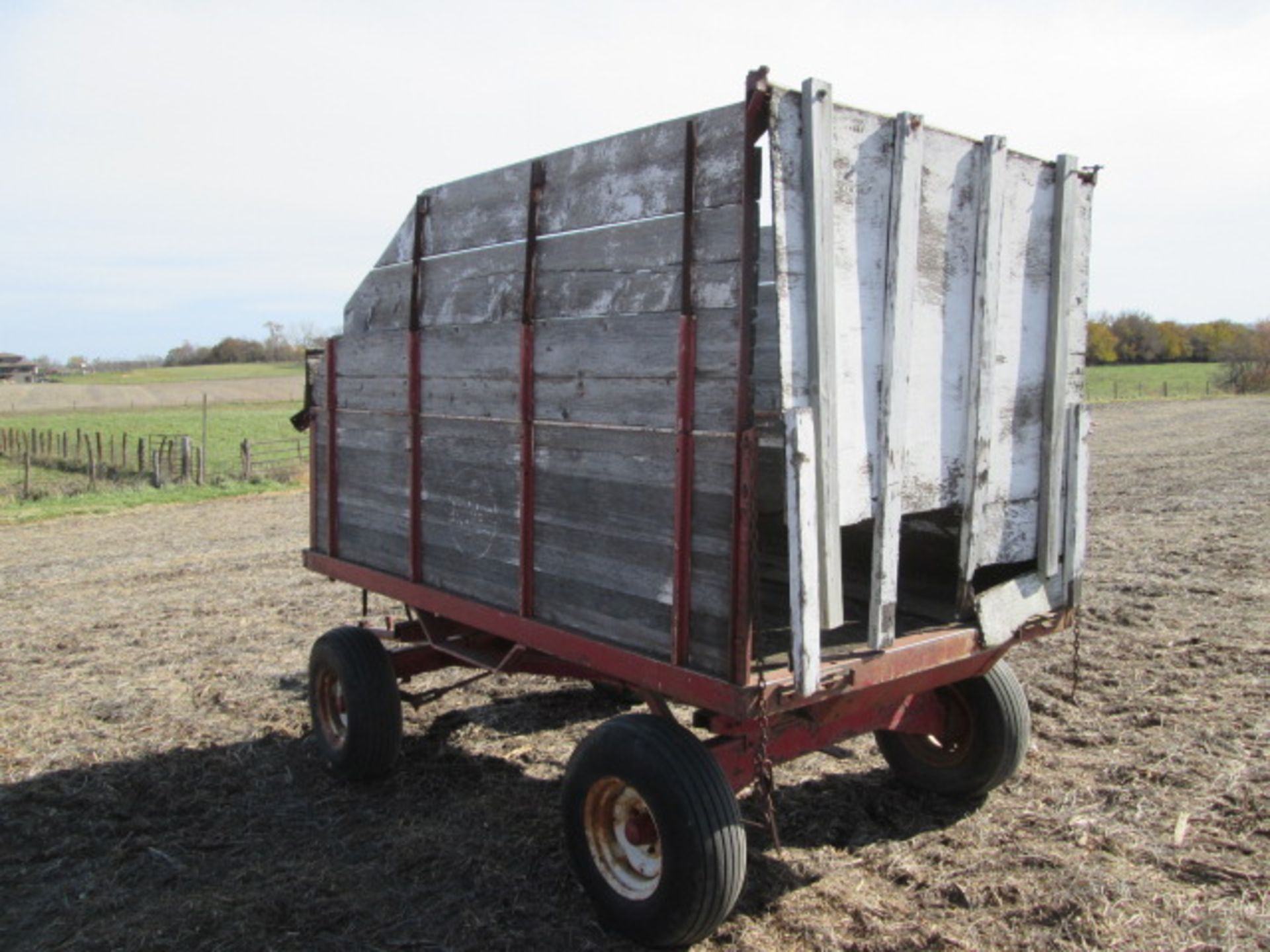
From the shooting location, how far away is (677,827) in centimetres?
318

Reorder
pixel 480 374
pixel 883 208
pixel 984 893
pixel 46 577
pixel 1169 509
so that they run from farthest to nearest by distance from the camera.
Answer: pixel 1169 509 < pixel 46 577 < pixel 480 374 < pixel 984 893 < pixel 883 208

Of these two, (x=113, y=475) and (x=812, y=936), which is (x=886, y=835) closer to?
(x=812, y=936)

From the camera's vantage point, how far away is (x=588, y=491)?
358 cm

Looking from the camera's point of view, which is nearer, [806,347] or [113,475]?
[806,347]

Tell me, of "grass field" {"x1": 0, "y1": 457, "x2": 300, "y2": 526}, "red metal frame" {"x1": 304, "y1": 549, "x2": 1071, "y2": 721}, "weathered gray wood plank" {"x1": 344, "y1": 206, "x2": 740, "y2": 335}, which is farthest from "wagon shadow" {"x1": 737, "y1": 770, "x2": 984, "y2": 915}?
"grass field" {"x1": 0, "y1": 457, "x2": 300, "y2": 526}

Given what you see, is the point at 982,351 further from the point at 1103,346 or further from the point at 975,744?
the point at 1103,346

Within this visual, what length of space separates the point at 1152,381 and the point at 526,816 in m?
61.8

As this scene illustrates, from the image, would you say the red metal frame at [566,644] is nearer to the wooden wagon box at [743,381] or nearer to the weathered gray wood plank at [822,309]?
→ the wooden wagon box at [743,381]

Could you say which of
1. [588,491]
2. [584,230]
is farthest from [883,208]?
[588,491]

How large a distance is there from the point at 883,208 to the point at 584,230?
3.45 feet

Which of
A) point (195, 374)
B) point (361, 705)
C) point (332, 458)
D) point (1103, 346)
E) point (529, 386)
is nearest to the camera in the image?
point (529, 386)

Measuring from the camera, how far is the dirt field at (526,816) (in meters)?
3.56

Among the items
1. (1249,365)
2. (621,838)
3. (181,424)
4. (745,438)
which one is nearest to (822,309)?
(745,438)

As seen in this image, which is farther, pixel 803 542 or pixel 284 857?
pixel 284 857
